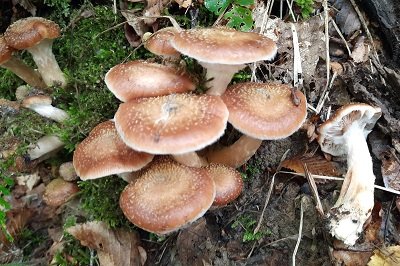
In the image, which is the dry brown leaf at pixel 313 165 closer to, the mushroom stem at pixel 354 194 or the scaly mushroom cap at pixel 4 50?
the mushroom stem at pixel 354 194

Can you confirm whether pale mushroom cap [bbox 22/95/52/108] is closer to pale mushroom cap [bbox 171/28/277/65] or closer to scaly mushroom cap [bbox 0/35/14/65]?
scaly mushroom cap [bbox 0/35/14/65]

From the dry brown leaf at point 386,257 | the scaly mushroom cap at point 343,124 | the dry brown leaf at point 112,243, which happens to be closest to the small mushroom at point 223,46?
the scaly mushroom cap at point 343,124

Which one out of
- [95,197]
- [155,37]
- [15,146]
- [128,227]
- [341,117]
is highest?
[155,37]

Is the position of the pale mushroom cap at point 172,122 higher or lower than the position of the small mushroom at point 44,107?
higher

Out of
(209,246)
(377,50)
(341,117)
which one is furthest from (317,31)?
(209,246)

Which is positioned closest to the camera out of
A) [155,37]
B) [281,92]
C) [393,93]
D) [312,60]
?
[281,92]

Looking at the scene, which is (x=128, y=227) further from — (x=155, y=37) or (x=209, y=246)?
(x=155, y=37)
